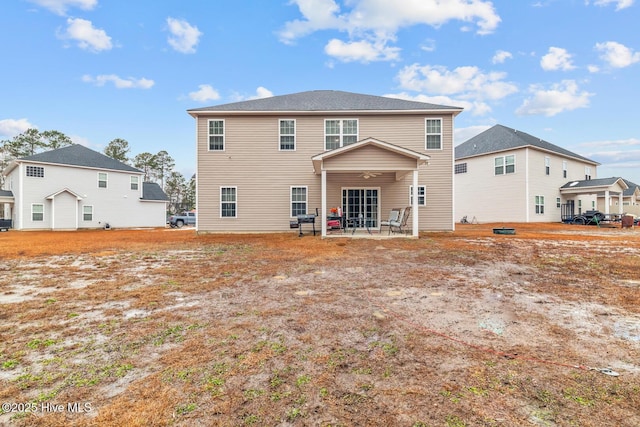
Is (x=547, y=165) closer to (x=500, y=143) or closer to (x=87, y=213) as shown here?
(x=500, y=143)

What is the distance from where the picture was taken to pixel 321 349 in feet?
8.11

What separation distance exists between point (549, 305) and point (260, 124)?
504 inches

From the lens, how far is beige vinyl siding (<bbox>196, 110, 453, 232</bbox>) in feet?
44.3

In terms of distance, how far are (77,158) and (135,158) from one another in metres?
22.9

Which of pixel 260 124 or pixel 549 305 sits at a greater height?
pixel 260 124

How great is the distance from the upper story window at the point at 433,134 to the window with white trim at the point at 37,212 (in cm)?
2719

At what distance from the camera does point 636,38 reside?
15.9m

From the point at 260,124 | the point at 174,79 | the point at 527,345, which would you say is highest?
the point at 174,79

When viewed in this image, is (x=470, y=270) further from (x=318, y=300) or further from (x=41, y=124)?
(x=41, y=124)

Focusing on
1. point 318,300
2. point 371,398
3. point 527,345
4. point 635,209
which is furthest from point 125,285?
point 635,209

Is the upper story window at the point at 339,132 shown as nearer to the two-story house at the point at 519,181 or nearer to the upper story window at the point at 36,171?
the two-story house at the point at 519,181

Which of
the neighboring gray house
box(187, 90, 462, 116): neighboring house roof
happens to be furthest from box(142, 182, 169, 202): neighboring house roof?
box(187, 90, 462, 116): neighboring house roof

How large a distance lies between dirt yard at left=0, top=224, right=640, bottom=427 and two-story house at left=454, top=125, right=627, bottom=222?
61.3 feet

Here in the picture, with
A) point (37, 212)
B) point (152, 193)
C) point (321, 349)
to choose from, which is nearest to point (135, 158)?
point (152, 193)
